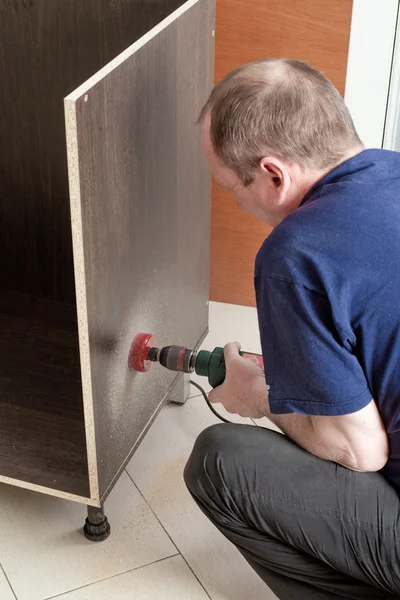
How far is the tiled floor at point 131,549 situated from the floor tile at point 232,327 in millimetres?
417

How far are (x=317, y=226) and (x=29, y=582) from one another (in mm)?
798

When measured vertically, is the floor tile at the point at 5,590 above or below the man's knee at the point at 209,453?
below

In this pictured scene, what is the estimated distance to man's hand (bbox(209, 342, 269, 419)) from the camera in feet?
3.91

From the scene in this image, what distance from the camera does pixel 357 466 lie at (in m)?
1.11

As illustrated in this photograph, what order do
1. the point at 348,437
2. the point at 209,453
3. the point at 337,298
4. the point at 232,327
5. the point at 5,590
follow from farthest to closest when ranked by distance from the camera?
the point at 232,327 → the point at 5,590 → the point at 209,453 → the point at 348,437 → the point at 337,298

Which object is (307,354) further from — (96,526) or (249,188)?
(96,526)

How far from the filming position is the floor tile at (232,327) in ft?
6.50

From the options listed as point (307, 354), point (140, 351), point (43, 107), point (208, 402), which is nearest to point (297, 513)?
point (307, 354)

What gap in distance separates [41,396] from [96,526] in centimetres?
29

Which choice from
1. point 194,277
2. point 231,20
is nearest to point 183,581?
point 194,277

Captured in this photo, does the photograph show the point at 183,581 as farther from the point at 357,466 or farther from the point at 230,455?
the point at 357,466

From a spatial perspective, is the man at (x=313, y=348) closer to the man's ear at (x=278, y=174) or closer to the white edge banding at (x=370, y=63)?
the man's ear at (x=278, y=174)

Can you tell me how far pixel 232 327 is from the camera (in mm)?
2037

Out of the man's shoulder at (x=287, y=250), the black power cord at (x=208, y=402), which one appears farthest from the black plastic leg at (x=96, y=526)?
the man's shoulder at (x=287, y=250)
